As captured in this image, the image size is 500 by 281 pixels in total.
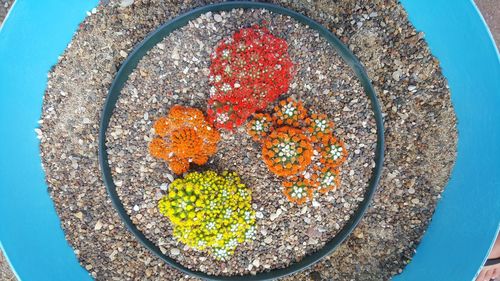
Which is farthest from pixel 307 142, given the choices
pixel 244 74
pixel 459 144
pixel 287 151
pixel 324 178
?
pixel 459 144

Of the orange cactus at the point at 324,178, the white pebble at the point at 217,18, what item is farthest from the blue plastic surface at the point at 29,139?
the orange cactus at the point at 324,178

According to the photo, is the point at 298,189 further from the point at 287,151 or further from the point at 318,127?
the point at 318,127

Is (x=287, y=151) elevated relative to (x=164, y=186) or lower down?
lower down

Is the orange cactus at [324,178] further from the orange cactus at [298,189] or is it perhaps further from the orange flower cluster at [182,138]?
the orange flower cluster at [182,138]

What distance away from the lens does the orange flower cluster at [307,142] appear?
105 inches

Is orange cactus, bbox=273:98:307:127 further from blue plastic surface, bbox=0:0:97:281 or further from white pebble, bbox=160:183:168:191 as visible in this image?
blue plastic surface, bbox=0:0:97:281

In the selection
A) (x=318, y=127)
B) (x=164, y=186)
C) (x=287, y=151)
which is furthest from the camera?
(x=164, y=186)

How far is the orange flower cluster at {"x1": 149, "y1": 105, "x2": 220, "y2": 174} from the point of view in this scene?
2.65 metres

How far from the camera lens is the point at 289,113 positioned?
2.73 meters

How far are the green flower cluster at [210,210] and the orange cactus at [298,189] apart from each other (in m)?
0.25

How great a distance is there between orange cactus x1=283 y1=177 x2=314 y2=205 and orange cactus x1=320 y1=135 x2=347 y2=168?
7.1 inches

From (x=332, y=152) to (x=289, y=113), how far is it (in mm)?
357

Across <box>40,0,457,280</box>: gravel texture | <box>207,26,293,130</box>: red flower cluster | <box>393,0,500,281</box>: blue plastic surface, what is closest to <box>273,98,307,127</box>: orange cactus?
<box>207,26,293,130</box>: red flower cluster

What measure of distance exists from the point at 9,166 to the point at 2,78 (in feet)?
1.84
